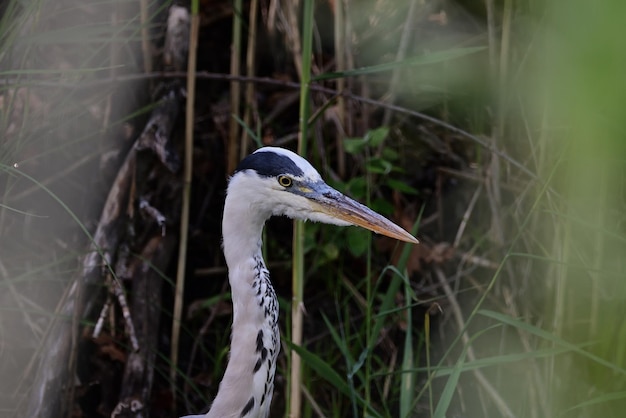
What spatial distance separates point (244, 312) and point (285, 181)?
29cm

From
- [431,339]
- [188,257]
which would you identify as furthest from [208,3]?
[431,339]

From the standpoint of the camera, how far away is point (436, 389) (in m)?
2.49

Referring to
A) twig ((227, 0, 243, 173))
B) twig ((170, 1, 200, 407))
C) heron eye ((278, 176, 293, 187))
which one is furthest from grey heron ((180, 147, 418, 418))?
twig ((227, 0, 243, 173))

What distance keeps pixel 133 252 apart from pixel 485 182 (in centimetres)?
112

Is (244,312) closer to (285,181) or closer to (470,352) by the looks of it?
(285,181)

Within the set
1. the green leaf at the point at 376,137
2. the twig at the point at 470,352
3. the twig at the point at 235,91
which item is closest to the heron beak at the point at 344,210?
the twig at the point at 470,352

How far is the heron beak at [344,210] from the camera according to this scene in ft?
5.12

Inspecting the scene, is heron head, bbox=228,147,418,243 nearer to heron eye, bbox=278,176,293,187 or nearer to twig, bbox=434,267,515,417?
heron eye, bbox=278,176,293,187

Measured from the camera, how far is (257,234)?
5.43 ft

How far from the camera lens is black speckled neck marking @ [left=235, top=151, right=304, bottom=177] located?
159 cm

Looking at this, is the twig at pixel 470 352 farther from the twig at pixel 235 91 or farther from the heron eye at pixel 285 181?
the twig at pixel 235 91

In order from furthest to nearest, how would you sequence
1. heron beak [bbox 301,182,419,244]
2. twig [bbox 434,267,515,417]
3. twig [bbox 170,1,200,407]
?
1. twig [bbox 170,1,200,407]
2. twig [bbox 434,267,515,417]
3. heron beak [bbox 301,182,419,244]

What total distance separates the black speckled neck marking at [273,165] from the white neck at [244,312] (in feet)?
0.23

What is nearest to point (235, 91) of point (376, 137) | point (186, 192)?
point (186, 192)
